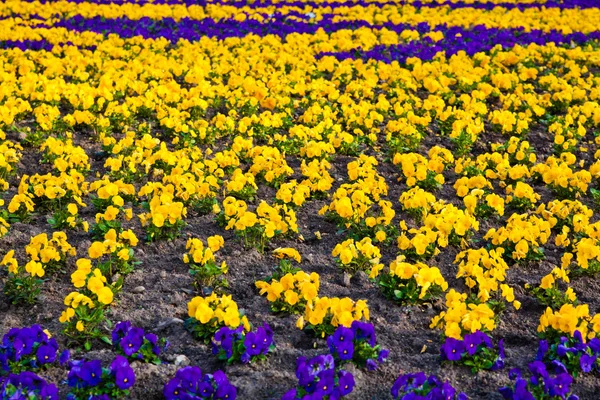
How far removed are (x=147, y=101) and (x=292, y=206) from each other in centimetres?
300

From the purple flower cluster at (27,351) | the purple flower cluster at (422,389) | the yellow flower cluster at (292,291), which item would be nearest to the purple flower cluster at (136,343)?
the purple flower cluster at (27,351)

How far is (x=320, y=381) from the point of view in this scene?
12.1 ft

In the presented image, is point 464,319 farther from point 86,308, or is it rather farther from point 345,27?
point 345,27

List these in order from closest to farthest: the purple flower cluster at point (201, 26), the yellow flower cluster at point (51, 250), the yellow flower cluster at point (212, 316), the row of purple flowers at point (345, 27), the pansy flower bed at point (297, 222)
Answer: the pansy flower bed at point (297, 222) < the yellow flower cluster at point (212, 316) < the yellow flower cluster at point (51, 250) < the row of purple flowers at point (345, 27) < the purple flower cluster at point (201, 26)

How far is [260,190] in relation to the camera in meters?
6.77

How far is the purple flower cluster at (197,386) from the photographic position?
12.0 feet

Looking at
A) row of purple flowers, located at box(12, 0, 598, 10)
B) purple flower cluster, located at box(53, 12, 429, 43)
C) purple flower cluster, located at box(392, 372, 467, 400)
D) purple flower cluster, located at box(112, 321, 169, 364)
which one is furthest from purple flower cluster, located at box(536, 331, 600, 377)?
row of purple flowers, located at box(12, 0, 598, 10)

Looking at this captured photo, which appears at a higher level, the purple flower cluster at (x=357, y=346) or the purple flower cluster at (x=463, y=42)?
the purple flower cluster at (x=463, y=42)

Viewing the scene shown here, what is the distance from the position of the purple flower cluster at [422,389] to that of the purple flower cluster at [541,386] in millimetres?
266

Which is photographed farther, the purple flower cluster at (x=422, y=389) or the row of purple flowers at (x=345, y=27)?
the row of purple flowers at (x=345, y=27)

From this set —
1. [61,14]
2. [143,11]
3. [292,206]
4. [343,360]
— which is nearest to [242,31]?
[143,11]

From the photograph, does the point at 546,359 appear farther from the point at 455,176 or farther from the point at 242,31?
the point at 242,31

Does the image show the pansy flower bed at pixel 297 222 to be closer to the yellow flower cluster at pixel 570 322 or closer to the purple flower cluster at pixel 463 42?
the yellow flower cluster at pixel 570 322

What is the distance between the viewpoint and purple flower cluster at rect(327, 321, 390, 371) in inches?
158
